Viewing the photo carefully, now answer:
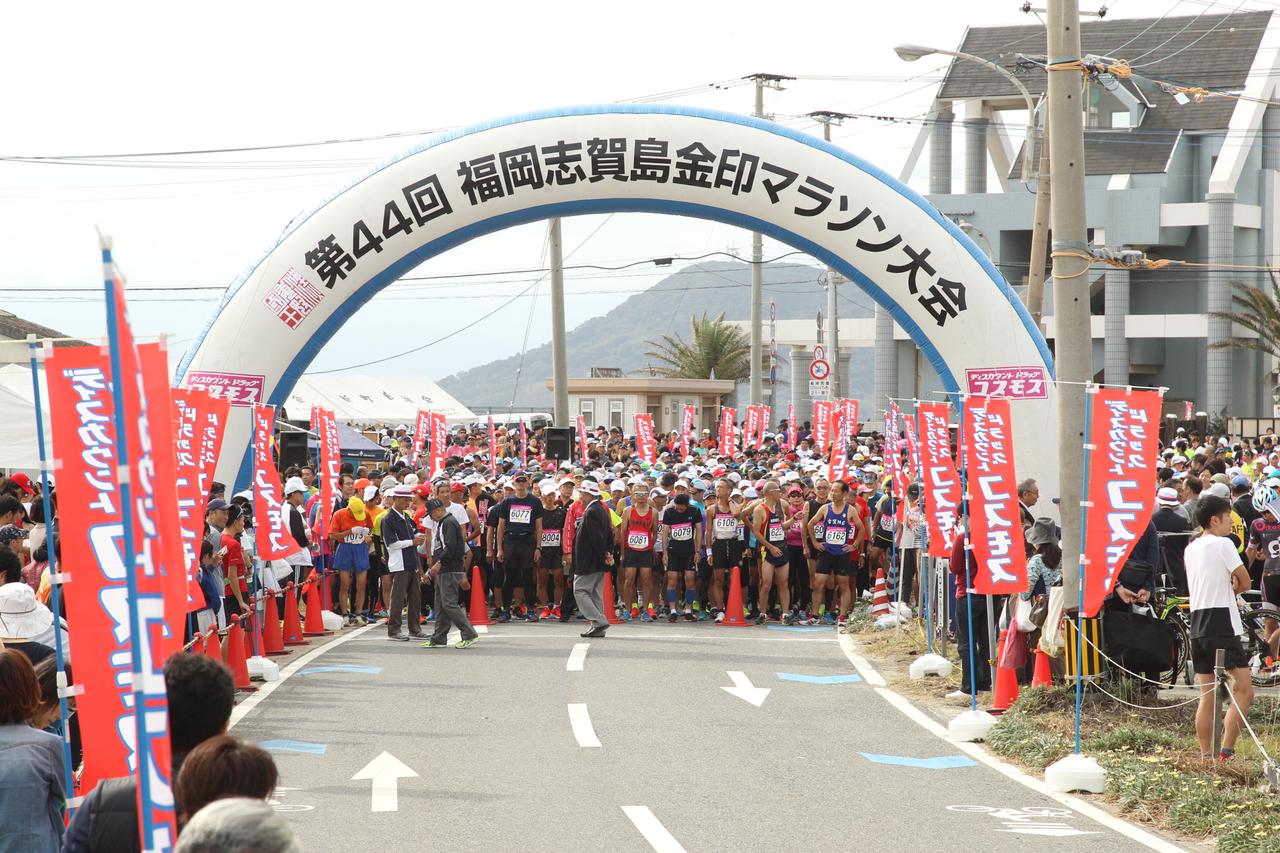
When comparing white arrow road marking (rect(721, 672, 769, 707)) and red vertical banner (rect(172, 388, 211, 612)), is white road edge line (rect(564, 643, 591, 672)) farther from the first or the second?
red vertical banner (rect(172, 388, 211, 612))

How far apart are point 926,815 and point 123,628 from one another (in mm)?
4980

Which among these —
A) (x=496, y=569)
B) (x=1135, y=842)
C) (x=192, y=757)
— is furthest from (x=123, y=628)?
(x=496, y=569)

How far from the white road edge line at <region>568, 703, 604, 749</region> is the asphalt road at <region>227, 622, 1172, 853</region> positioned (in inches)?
1.1

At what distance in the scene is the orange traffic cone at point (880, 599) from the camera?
18.4 meters

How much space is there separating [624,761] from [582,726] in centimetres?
→ 137

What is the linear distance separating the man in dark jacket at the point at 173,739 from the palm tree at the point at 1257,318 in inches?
1943

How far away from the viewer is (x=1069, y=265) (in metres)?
12.0

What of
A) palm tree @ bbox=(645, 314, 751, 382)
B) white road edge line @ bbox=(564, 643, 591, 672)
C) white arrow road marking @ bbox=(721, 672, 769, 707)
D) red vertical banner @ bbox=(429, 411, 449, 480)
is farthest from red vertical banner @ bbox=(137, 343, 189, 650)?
palm tree @ bbox=(645, 314, 751, 382)

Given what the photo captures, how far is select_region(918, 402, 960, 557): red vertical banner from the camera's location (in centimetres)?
1439

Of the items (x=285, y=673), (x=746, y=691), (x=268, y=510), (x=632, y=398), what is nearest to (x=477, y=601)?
(x=268, y=510)

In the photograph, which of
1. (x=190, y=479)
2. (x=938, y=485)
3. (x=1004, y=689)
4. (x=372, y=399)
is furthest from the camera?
(x=372, y=399)

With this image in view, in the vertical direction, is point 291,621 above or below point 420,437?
below

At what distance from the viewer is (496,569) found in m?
19.5

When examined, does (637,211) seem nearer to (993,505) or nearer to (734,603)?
(734,603)
